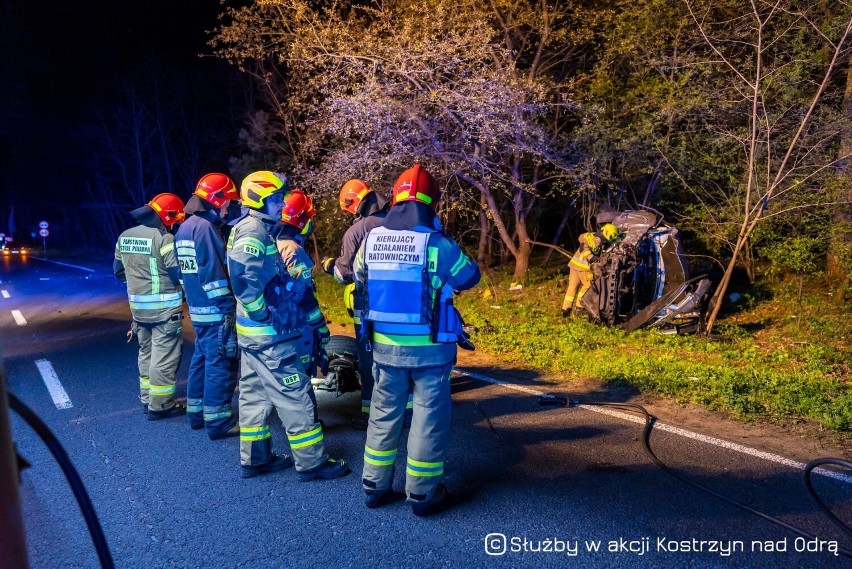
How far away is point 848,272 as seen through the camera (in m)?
9.84

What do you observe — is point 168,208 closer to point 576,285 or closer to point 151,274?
point 151,274

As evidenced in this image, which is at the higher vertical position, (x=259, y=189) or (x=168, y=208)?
(x=259, y=189)

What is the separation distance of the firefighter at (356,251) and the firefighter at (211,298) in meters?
1.02

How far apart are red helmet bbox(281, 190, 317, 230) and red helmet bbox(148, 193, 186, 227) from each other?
4.91 ft

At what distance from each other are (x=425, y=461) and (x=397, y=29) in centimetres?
1007

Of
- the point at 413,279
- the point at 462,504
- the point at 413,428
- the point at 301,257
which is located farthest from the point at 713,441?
the point at 301,257

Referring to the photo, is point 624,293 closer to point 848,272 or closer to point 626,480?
point 848,272

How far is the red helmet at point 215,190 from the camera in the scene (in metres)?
5.27

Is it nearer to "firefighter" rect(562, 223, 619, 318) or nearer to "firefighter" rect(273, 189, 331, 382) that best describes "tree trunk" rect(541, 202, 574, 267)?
"firefighter" rect(562, 223, 619, 318)

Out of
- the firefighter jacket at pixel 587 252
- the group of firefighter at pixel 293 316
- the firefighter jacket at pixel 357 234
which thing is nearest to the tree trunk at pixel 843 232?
the firefighter jacket at pixel 587 252

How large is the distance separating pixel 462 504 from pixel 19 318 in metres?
12.1

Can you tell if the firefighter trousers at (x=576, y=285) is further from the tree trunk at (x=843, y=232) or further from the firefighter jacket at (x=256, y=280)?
the firefighter jacket at (x=256, y=280)

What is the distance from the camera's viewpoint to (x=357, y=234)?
579 cm

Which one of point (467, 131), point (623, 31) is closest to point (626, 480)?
point (467, 131)
